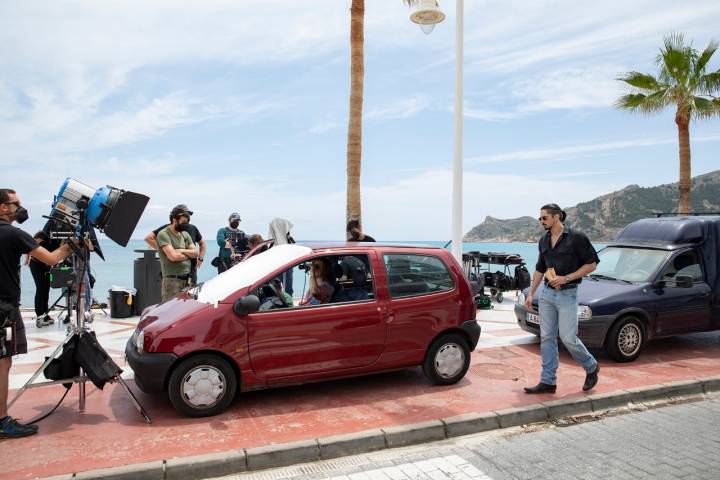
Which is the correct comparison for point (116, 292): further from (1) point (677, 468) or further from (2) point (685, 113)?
(2) point (685, 113)

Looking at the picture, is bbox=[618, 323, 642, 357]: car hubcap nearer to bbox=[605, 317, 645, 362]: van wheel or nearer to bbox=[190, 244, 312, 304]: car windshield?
bbox=[605, 317, 645, 362]: van wheel

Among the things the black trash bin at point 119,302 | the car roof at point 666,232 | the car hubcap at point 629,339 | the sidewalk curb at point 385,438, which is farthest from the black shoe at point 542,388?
the black trash bin at point 119,302

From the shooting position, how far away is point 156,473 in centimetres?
394

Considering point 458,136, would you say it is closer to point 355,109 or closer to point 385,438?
point 355,109

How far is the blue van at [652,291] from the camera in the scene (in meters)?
7.05

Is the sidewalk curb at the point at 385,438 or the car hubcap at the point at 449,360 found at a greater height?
the car hubcap at the point at 449,360

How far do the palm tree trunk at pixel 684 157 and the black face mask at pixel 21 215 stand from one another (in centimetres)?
1897

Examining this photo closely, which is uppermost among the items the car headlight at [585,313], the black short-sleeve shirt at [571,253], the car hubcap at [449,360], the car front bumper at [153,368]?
the black short-sleeve shirt at [571,253]

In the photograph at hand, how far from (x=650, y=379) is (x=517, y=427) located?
2329 millimetres

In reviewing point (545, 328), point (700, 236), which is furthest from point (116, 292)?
point (700, 236)

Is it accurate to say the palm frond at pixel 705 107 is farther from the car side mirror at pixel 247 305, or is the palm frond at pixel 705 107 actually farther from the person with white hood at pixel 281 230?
the car side mirror at pixel 247 305

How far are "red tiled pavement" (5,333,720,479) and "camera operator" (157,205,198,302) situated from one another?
1.89 metres

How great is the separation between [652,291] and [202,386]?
20.1 feet

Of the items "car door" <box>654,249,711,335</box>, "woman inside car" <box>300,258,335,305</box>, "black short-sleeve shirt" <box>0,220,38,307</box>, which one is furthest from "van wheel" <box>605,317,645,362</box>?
"black short-sleeve shirt" <box>0,220,38,307</box>
